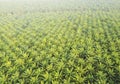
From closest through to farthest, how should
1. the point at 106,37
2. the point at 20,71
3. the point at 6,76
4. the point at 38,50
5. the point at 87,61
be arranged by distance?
the point at 6,76, the point at 20,71, the point at 87,61, the point at 38,50, the point at 106,37

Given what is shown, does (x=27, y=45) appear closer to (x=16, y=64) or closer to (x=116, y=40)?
(x=16, y=64)

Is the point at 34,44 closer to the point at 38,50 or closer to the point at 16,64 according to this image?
the point at 38,50

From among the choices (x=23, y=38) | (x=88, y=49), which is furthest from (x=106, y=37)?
(x=23, y=38)

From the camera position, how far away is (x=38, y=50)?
354 inches

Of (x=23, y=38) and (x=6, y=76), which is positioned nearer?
(x=6, y=76)

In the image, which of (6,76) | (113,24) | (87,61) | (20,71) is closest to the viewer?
(6,76)

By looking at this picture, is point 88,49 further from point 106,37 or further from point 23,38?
point 23,38

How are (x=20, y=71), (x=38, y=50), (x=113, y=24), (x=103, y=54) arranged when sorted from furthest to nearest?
1. (x=113, y=24)
2. (x=38, y=50)
3. (x=103, y=54)
4. (x=20, y=71)

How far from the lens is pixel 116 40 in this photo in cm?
993

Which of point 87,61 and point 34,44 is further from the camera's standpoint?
point 34,44

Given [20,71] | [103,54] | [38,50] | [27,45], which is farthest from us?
[27,45]

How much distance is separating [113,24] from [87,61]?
22.0 feet

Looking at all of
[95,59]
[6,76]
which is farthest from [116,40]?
[6,76]

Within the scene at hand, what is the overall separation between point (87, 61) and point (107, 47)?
2.02m
